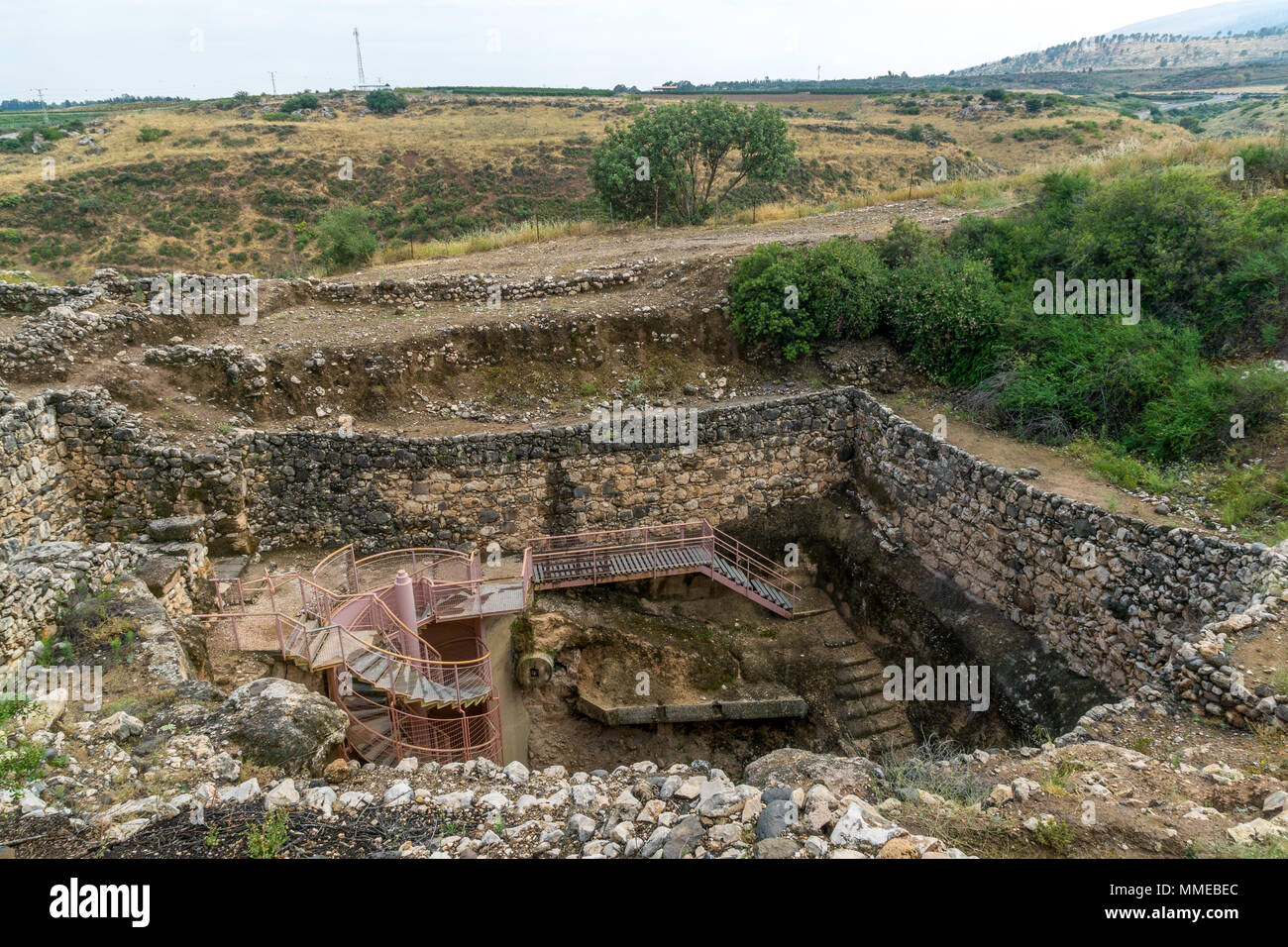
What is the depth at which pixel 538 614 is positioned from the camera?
1184 centimetres

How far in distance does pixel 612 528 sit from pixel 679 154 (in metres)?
14.1

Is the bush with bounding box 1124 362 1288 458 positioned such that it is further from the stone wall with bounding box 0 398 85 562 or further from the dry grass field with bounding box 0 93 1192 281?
the stone wall with bounding box 0 398 85 562

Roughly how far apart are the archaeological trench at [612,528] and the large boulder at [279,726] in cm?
169

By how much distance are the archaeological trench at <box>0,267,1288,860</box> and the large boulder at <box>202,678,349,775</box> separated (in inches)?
66.7

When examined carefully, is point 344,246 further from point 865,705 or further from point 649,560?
point 865,705

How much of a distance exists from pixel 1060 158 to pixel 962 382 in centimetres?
3145

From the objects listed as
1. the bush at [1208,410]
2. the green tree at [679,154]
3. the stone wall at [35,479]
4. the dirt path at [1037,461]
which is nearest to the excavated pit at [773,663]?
the dirt path at [1037,461]

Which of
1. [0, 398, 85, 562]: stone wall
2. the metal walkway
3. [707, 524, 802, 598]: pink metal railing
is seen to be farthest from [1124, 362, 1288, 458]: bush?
[0, 398, 85, 562]: stone wall

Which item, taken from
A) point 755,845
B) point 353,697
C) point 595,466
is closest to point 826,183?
point 595,466

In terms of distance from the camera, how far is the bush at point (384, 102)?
1970 inches

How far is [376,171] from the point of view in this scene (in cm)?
3856

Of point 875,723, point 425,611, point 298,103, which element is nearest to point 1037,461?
point 875,723

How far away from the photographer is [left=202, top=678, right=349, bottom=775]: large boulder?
652 cm
